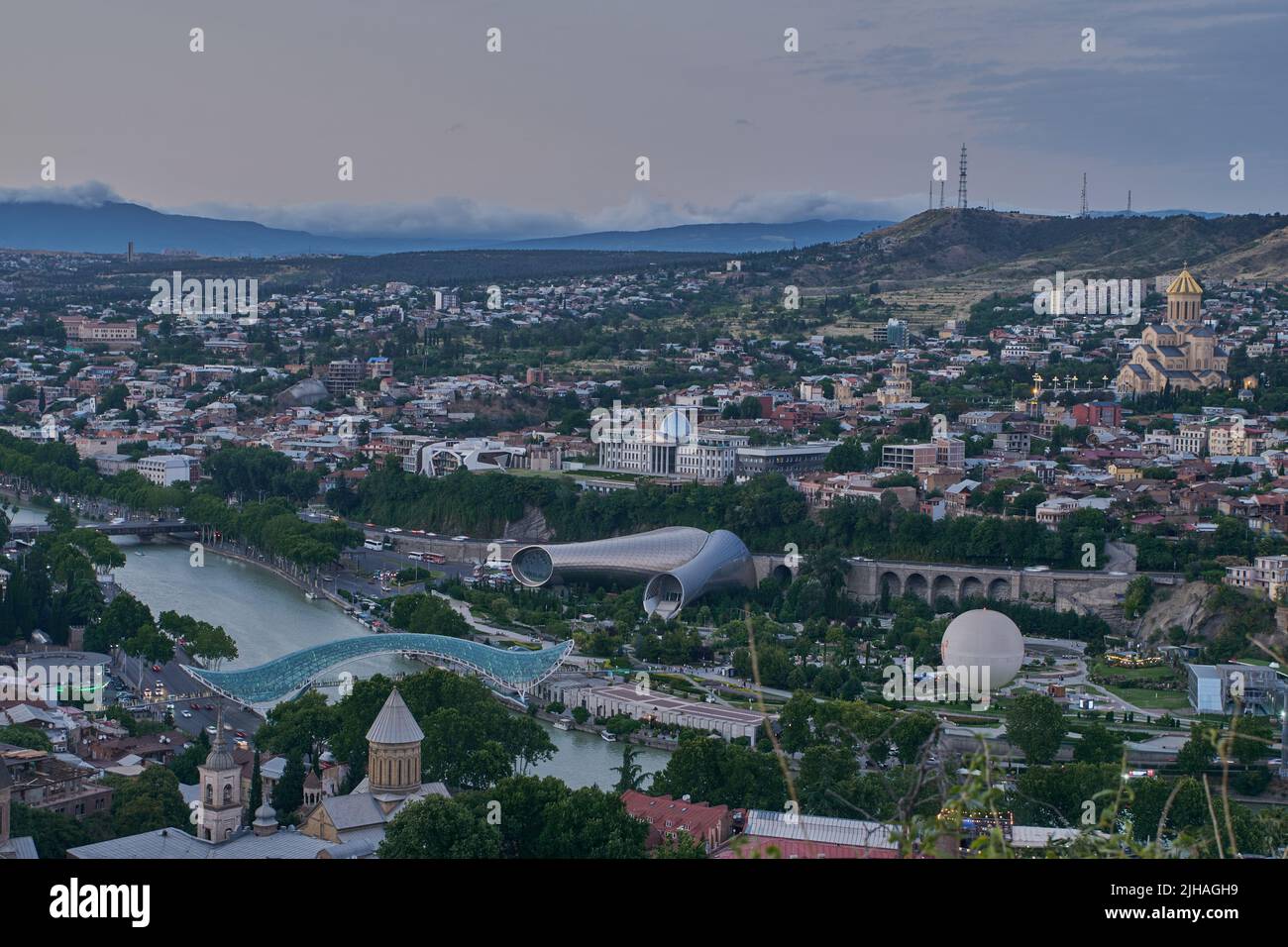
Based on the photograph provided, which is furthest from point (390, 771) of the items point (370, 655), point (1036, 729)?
point (370, 655)

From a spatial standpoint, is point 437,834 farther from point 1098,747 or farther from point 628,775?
point 1098,747

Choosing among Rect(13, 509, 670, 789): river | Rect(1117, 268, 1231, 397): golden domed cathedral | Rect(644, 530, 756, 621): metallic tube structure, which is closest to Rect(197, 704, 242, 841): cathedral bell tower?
Rect(13, 509, 670, 789): river

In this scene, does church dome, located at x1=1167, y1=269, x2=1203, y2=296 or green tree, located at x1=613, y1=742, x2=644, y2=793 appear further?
church dome, located at x1=1167, y1=269, x2=1203, y2=296

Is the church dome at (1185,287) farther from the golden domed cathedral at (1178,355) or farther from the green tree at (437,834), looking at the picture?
the green tree at (437,834)

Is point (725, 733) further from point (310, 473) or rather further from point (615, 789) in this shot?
point (310, 473)

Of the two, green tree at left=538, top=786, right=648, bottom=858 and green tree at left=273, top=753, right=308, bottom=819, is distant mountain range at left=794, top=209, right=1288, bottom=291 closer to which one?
green tree at left=273, top=753, right=308, bottom=819

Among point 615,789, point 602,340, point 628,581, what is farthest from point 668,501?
point 602,340
